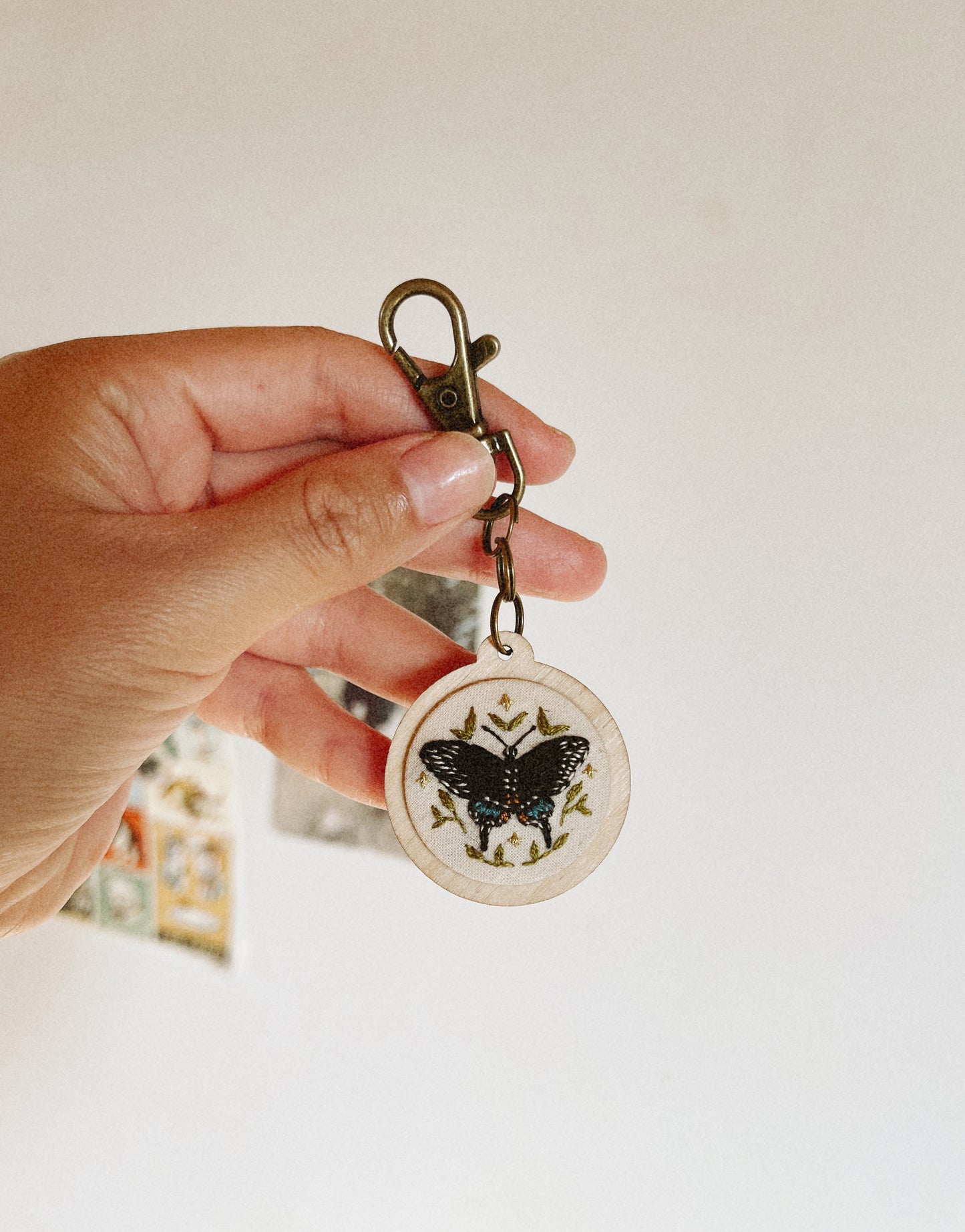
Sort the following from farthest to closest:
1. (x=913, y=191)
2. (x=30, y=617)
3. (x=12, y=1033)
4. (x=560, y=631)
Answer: (x=12, y=1033) < (x=560, y=631) < (x=913, y=191) < (x=30, y=617)

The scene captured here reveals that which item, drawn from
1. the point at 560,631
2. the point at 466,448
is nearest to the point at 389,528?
the point at 466,448

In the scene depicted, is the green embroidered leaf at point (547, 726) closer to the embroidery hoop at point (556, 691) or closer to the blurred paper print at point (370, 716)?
the embroidery hoop at point (556, 691)

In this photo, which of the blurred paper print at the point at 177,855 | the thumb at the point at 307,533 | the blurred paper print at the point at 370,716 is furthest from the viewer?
the blurred paper print at the point at 177,855

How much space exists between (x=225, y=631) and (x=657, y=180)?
70 cm

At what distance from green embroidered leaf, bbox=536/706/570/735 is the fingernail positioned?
Result: 22cm

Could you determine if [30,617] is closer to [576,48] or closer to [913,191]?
[576,48]

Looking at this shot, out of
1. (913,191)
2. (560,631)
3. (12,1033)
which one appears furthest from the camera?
(12,1033)

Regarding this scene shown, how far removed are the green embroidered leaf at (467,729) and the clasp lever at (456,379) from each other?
7.7 inches

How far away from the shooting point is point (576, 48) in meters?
1.00

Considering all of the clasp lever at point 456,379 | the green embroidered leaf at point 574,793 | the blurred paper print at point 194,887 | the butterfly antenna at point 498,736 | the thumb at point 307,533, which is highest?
the clasp lever at point 456,379

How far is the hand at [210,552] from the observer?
736 mm

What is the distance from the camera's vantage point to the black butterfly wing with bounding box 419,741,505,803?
874 mm

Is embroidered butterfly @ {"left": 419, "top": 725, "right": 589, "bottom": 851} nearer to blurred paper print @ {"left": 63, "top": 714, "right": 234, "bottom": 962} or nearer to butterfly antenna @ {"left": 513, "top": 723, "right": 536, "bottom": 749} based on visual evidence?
butterfly antenna @ {"left": 513, "top": 723, "right": 536, "bottom": 749}

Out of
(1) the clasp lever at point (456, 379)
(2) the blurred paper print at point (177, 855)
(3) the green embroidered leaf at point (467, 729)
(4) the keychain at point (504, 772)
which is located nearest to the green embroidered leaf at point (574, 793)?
(4) the keychain at point (504, 772)
